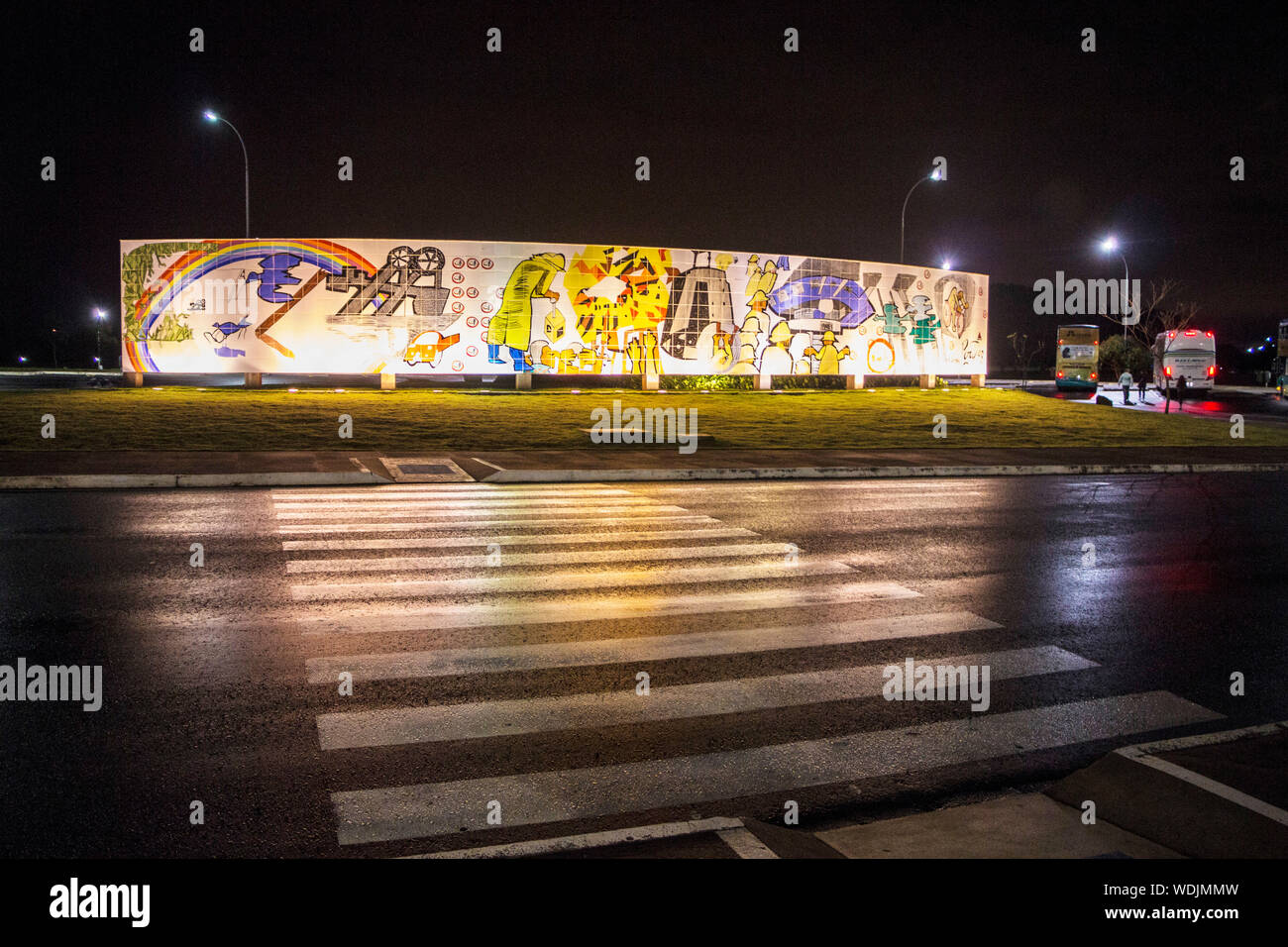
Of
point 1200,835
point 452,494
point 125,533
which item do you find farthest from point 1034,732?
point 452,494

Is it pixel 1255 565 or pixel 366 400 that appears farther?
pixel 366 400

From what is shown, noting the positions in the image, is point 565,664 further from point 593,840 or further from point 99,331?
point 99,331

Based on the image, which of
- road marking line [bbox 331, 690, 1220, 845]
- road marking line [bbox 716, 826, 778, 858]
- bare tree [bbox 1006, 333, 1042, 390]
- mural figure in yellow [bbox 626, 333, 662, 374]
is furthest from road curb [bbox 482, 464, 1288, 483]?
bare tree [bbox 1006, 333, 1042, 390]

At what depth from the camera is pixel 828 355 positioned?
39.3 metres

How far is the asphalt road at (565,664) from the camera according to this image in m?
4.58

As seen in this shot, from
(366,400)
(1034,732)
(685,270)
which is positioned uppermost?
(685,270)

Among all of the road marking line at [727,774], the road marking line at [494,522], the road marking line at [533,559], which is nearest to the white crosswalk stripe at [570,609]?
the road marking line at [533,559]

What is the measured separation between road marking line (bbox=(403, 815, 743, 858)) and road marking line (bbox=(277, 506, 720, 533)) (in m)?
7.72

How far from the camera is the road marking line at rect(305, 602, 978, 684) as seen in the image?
6.42 meters
